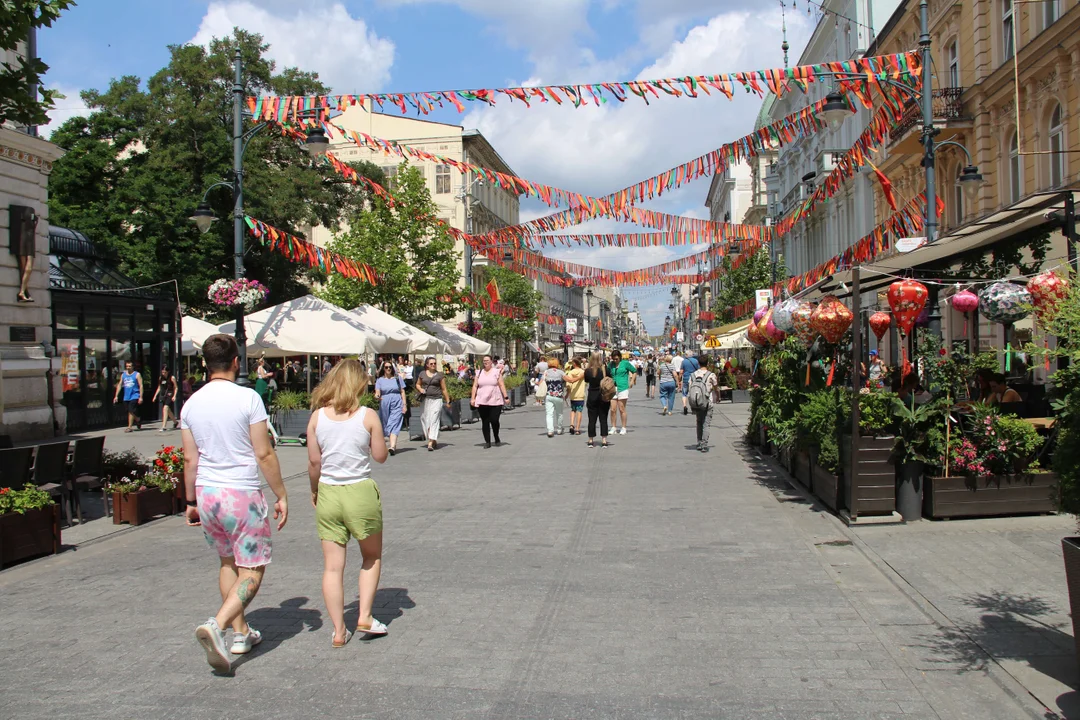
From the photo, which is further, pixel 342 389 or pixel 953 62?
pixel 953 62

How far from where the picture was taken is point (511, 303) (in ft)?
163

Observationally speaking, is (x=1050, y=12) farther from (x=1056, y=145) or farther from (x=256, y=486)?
(x=256, y=486)

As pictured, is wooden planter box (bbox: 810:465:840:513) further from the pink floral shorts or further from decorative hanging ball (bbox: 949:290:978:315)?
the pink floral shorts

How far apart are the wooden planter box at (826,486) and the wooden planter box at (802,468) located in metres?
0.32

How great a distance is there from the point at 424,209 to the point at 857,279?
23572 mm

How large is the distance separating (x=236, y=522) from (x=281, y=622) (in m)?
1.06

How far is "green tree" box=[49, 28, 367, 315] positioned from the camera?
101ft

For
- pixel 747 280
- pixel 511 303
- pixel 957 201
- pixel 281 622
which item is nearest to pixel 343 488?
pixel 281 622

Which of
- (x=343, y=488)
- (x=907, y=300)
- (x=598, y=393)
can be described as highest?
(x=907, y=300)

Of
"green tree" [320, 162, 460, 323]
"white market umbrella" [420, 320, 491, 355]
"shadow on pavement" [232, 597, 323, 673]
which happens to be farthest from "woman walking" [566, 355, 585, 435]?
"shadow on pavement" [232, 597, 323, 673]

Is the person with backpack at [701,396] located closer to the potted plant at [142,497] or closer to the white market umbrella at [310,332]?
the white market umbrella at [310,332]

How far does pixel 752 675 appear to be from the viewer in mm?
4430

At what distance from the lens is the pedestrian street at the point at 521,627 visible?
413 centimetres

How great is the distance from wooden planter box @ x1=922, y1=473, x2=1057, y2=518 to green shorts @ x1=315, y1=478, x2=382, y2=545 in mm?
5592
